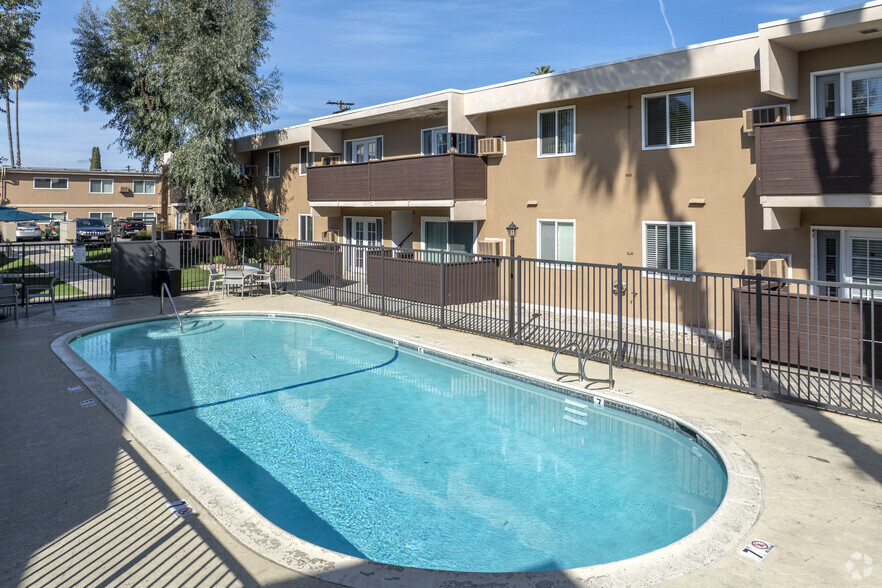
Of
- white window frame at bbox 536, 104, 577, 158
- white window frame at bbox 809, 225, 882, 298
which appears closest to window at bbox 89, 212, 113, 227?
white window frame at bbox 536, 104, 577, 158

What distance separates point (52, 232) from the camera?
44.8 meters

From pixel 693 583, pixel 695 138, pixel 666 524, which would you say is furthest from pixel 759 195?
pixel 693 583

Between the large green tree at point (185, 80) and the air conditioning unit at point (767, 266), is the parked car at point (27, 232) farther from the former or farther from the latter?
the air conditioning unit at point (767, 266)

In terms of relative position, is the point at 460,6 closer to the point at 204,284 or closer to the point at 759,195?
the point at 204,284

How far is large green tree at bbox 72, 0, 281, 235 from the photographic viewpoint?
25641mm

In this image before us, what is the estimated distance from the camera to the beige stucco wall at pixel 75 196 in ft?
156

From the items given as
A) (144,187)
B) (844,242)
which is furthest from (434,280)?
(144,187)

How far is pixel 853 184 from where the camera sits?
10.6 metres

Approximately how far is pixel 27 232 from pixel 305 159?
26958 mm

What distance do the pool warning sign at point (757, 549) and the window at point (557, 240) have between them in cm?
1215

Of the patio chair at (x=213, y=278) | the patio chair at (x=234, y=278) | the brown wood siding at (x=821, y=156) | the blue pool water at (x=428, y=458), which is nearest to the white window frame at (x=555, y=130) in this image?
the brown wood siding at (x=821, y=156)

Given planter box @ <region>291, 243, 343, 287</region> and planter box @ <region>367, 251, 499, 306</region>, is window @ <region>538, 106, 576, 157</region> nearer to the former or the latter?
planter box @ <region>367, 251, 499, 306</region>

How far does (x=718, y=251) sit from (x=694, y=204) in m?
1.23

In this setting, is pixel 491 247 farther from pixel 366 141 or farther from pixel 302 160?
pixel 302 160
